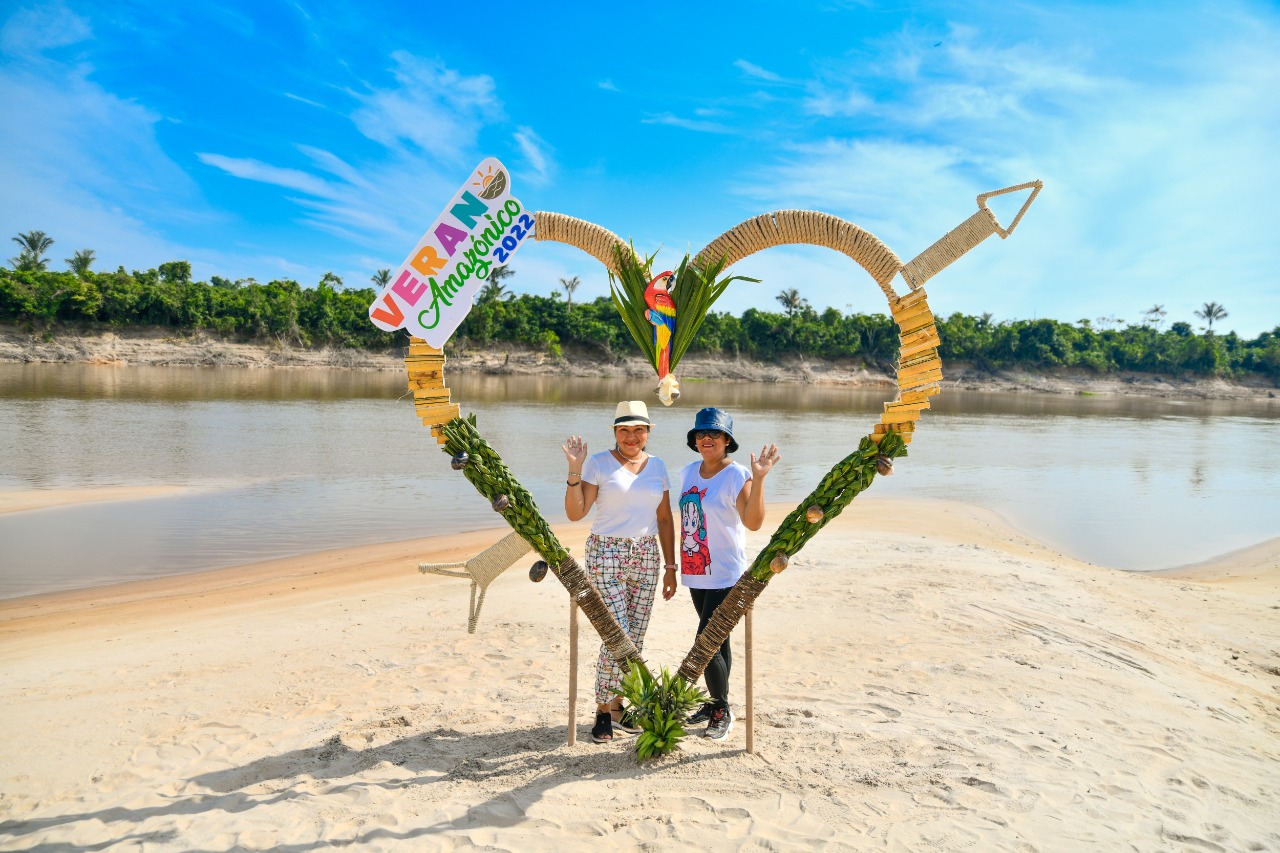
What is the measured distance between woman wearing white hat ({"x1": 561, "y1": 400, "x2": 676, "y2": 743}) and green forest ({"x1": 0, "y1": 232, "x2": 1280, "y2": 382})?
37889mm

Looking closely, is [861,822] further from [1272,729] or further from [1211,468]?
[1211,468]

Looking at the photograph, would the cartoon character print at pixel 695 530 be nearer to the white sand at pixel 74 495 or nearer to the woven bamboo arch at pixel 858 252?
the woven bamboo arch at pixel 858 252

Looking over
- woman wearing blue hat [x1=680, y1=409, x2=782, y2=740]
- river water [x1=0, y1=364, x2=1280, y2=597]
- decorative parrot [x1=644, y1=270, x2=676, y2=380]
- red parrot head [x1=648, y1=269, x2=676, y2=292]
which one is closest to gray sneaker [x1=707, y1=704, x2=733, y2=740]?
woman wearing blue hat [x1=680, y1=409, x2=782, y2=740]

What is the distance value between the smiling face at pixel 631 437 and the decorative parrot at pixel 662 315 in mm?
296

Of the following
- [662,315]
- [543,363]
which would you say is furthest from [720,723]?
[543,363]

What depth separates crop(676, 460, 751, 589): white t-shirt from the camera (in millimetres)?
3725

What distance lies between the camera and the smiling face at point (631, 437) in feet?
12.1

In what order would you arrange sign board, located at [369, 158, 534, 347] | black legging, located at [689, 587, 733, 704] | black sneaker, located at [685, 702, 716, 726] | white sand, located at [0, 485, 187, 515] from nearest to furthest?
1. sign board, located at [369, 158, 534, 347]
2. black legging, located at [689, 587, 733, 704]
3. black sneaker, located at [685, 702, 716, 726]
4. white sand, located at [0, 485, 187, 515]

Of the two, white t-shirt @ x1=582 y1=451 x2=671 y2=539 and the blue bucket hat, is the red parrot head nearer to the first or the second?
the blue bucket hat

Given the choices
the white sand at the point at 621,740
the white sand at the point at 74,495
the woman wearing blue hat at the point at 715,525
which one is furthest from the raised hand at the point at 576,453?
the white sand at the point at 74,495

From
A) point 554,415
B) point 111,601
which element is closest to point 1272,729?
point 111,601

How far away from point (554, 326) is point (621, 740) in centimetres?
6642

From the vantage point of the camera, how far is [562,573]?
11.9ft

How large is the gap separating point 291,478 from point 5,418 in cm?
1130
